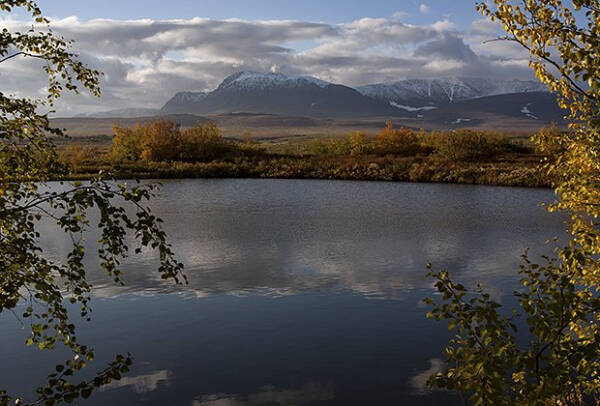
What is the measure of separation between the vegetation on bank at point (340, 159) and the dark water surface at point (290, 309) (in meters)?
30.9

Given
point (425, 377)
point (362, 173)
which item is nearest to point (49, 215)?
point (425, 377)

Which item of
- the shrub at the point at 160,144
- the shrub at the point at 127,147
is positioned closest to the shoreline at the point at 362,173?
the shrub at the point at 160,144

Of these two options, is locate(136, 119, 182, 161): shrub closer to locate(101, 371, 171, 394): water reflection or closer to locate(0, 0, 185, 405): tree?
locate(101, 371, 171, 394): water reflection

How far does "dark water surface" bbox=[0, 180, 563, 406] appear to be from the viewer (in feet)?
40.9

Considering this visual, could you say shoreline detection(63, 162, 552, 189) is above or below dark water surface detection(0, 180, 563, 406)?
above

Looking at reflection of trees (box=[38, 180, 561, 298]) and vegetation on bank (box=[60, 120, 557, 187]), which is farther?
vegetation on bank (box=[60, 120, 557, 187])

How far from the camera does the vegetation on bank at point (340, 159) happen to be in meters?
68.8

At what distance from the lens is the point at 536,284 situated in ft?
22.7

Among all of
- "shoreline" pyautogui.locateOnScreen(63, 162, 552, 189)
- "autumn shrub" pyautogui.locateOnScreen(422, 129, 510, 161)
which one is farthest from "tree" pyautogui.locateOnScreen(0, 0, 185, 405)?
"autumn shrub" pyautogui.locateOnScreen(422, 129, 510, 161)

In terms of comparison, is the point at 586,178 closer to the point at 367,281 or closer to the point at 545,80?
the point at 545,80

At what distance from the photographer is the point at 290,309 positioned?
708 inches

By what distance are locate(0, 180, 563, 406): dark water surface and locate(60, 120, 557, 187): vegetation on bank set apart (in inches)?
1218

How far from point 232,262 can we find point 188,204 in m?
22.2

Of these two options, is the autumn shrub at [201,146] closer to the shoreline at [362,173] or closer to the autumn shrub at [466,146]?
the shoreline at [362,173]
